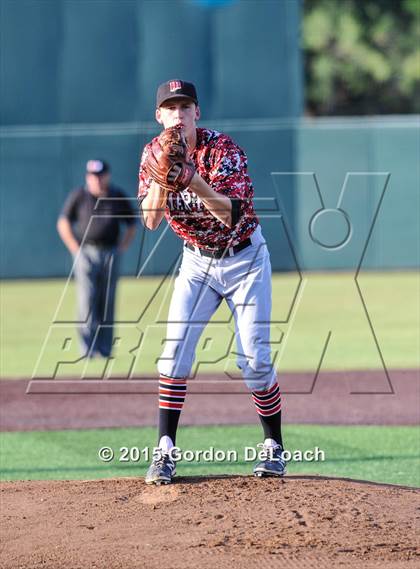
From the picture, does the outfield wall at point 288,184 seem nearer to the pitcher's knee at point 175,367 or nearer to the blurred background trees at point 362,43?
the pitcher's knee at point 175,367

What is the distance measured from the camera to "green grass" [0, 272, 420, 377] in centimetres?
1138

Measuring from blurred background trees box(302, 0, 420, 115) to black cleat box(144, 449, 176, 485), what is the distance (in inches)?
1280

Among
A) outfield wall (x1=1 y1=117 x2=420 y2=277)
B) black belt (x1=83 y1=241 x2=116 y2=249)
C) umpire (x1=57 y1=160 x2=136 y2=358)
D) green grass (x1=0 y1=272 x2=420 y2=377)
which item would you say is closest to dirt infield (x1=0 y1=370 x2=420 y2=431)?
green grass (x1=0 y1=272 x2=420 y2=377)

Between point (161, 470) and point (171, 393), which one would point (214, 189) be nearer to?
point (171, 393)

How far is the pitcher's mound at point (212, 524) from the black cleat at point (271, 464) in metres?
0.15

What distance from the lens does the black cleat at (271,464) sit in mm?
5680

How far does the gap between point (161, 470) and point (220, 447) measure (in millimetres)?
2237

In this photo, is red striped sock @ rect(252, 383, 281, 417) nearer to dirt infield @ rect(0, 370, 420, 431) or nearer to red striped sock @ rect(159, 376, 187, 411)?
red striped sock @ rect(159, 376, 187, 411)

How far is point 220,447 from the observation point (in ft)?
25.1

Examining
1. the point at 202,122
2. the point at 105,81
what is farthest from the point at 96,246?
the point at 105,81

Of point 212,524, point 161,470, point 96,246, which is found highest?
point 96,246

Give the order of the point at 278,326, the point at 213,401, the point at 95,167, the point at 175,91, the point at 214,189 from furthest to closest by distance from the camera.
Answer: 1. the point at 278,326
2. the point at 95,167
3. the point at 213,401
4. the point at 214,189
5. the point at 175,91

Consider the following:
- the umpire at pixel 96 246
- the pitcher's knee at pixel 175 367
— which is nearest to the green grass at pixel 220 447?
the pitcher's knee at pixel 175 367

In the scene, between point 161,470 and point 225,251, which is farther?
point 225,251
